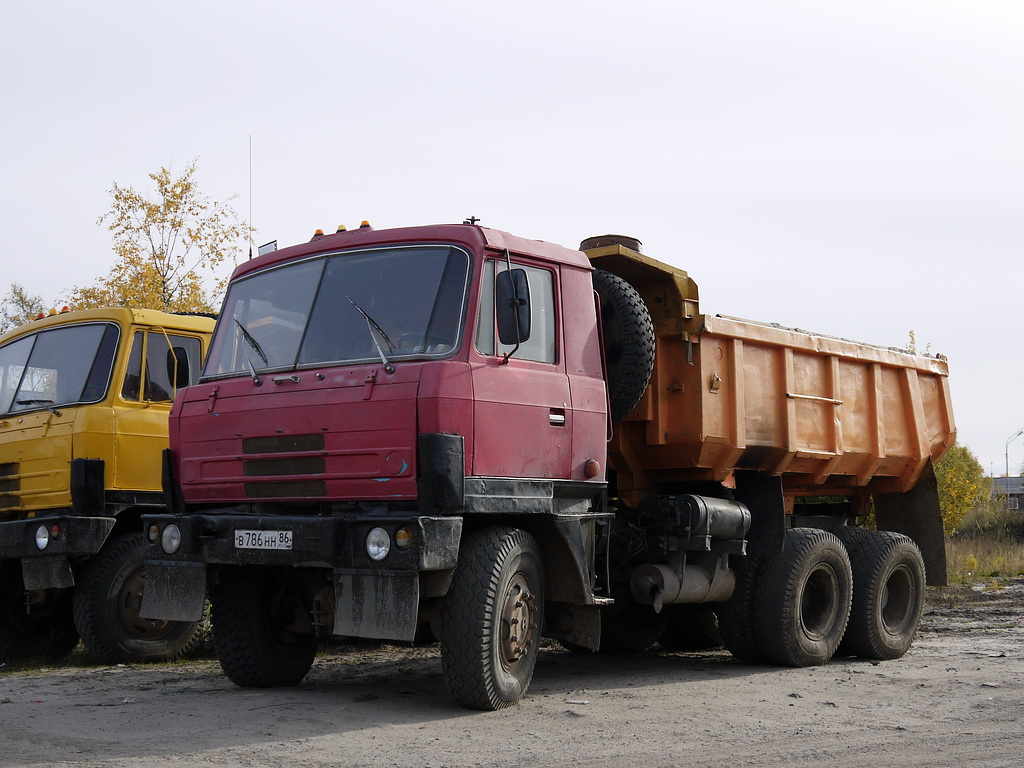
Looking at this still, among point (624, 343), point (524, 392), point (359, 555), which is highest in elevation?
point (624, 343)

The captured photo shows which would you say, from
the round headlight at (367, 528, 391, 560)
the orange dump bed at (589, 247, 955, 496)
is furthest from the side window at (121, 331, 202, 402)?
the round headlight at (367, 528, 391, 560)

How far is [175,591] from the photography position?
24.0 ft

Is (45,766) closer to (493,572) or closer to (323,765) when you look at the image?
(323,765)

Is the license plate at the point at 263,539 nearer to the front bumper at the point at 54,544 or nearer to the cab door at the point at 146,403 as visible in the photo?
the front bumper at the point at 54,544

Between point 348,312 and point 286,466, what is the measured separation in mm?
996

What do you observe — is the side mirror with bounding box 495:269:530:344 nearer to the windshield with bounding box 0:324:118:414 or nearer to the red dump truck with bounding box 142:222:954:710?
the red dump truck with bounding box 142:222:954:710

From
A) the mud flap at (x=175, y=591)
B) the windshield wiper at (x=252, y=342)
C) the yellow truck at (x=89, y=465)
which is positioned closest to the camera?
the mud flap at (x=175, y=591)

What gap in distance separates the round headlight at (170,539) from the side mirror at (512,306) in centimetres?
238

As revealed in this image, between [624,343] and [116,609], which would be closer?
[624,343]

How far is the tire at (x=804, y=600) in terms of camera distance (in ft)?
30.2

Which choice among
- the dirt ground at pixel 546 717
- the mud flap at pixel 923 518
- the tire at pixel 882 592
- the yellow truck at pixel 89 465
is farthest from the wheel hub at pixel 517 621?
the mud flap at pixel 923 518

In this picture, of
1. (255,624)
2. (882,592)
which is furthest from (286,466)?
(882,592)

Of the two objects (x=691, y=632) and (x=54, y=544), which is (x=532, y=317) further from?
(x=691, y=632)

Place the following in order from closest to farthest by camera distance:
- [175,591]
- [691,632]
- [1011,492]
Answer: [175,591] → [691,632] → [1011,492]
